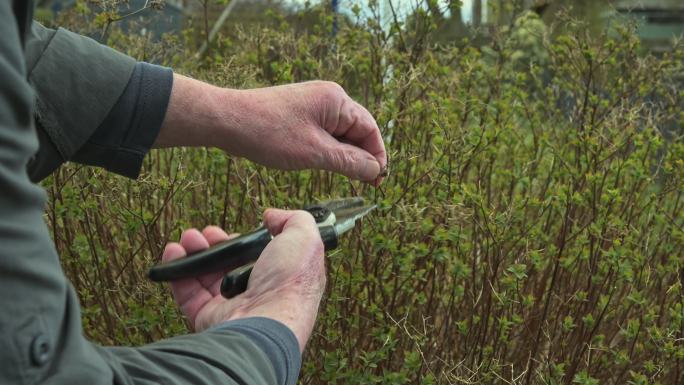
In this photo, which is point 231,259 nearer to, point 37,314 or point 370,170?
point 370,170

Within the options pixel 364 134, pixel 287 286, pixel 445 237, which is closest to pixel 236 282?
pixel 287 286

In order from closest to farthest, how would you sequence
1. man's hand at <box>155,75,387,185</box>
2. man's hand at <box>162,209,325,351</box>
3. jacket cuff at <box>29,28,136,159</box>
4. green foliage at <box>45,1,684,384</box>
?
man's hand at <box>162,209,325,351</box> → jacket cuff at <box>29,28,136,159</box> → man's hand at <box>155,75,387,185</box> → green foliage at <box>45,1,684,384</box>

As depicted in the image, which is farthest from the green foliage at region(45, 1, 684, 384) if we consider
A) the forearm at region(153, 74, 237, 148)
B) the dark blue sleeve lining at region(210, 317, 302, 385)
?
the dark blue sleeve lining at region(210, 317, 302, 385)

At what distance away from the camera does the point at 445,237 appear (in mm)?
2811

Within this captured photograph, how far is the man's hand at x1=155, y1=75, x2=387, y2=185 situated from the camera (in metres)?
2.04

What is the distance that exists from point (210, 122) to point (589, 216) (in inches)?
71.6

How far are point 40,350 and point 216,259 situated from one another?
2.30ft

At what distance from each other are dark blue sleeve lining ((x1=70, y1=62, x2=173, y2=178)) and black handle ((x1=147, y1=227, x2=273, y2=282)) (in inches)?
8.8

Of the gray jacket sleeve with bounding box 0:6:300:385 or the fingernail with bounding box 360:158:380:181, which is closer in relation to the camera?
the gray jacket sleeve with bounding box 0:6:300:385

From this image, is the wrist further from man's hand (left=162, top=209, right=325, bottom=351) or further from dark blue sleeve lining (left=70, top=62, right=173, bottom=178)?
dark blue sleeve lining (left=70, top=62, right=173, bottom=178)

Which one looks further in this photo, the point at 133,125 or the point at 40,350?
the point at 133,125

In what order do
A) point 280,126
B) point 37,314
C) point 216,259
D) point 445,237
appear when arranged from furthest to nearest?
1. point 445,237
2. point 280,126
3. point 216,259
4. point 37,314

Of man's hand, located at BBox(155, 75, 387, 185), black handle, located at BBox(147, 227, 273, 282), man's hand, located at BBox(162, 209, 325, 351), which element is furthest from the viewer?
man's hand, located at BBox(155, 75, 387, 185)

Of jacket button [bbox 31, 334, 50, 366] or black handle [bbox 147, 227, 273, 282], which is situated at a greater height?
jacket button [bbox 31, 334, 50, 366]
